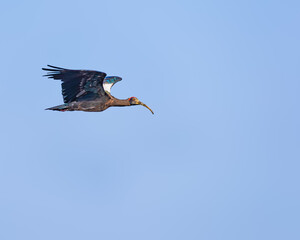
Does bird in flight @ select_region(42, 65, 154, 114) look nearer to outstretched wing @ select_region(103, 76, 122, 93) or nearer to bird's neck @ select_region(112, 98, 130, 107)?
bird's neck @ select_region(112, 98, 130, 107)

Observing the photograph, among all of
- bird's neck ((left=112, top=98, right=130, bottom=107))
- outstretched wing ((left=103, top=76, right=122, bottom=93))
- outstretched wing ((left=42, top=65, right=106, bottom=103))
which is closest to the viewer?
→ outstretched wing ((left=42, top=65, right=106, bottom=103))

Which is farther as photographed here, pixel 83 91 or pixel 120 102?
pixel 120 102

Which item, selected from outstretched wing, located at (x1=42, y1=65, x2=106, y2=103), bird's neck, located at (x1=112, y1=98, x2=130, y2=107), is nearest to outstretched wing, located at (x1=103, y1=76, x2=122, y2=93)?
bird's neck, located at (x1=112, y1=98, x2=130, y2=107)

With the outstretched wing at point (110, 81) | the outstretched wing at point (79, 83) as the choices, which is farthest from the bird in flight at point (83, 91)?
the outstretched wing at point (110, 81)

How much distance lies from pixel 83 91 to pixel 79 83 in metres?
0.48

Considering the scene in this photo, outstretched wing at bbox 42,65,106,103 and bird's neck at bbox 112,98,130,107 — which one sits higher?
bird's neck at bbox 112,98,130,107

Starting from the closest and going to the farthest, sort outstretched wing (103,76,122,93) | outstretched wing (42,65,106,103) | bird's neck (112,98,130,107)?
outstretched wing (42,65,106,103) → bird's neck (112,98,130,107) → outstretched wing (103,76,122,93)

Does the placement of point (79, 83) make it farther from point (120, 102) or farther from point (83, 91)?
point (120, 102)

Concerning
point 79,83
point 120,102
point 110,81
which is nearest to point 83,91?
point 79,83

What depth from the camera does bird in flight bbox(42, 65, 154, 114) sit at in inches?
802

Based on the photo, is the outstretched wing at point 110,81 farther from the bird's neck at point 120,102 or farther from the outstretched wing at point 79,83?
the outstretched wing at point 79,83

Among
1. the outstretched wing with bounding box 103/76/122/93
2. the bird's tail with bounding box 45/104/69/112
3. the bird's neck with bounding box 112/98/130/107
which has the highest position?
the outstretched wing with bounding box 103/76/122/93

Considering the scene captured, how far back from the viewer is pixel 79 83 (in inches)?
825

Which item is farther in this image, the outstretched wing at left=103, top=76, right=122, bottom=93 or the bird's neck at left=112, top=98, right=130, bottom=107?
the outstretched wing at left=103, top=76, right=122, bottom=93
